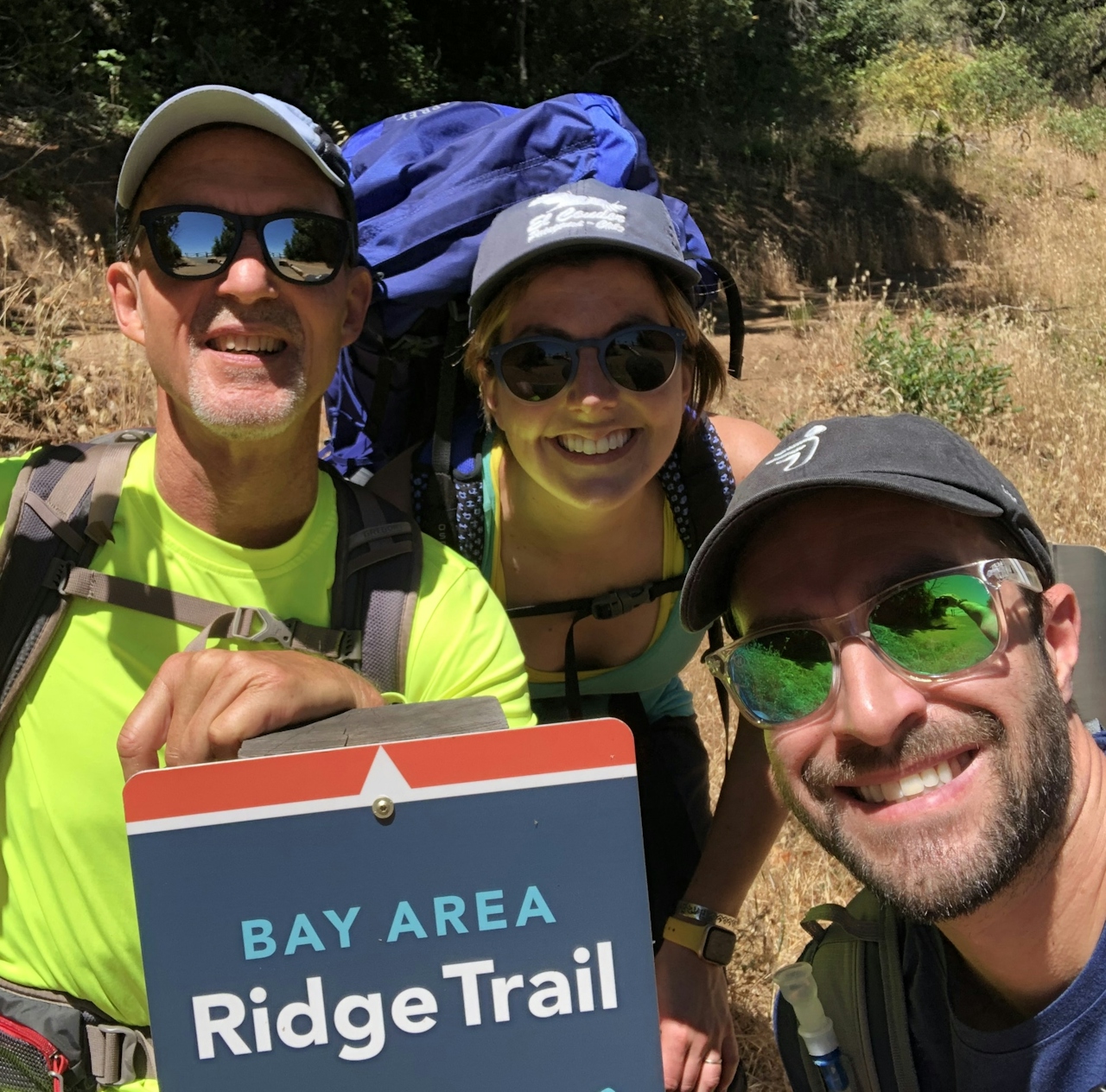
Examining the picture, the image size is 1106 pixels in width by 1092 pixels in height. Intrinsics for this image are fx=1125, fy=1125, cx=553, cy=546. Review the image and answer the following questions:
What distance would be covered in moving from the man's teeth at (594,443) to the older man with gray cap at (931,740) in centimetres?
59

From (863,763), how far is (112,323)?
22.4ft

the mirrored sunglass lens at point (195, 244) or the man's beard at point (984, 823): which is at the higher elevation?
the mirrored sunglass lens at point (195, 244)

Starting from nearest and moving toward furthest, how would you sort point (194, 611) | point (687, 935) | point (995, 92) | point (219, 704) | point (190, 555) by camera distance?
1. point (219, 704)
2. point (194, 611)
3. point (190, 555)
4. point (687, 935)
5. point (995, 92)

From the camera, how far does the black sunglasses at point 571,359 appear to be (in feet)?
7.59

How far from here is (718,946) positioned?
2512 mm

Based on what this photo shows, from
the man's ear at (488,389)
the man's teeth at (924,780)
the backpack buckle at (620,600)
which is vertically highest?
the man's ear at (488,389)

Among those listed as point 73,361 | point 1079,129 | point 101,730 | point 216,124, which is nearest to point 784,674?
point 101,730

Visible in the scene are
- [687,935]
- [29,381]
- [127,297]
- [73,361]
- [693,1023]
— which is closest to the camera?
[127,297]

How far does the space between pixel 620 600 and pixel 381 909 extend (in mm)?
1550

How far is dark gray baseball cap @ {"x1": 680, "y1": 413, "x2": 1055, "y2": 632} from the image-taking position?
1.66 meters

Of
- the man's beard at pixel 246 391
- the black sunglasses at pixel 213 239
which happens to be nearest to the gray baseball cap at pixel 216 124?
the black sunglasses at pixel 213 239

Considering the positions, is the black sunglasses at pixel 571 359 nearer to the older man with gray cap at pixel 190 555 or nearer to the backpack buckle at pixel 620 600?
the older man with gray cap at pixel 190 555

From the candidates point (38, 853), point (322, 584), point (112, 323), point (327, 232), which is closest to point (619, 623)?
point (322, 584)

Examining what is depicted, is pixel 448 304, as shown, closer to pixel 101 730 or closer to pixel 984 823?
pixel 101 730
